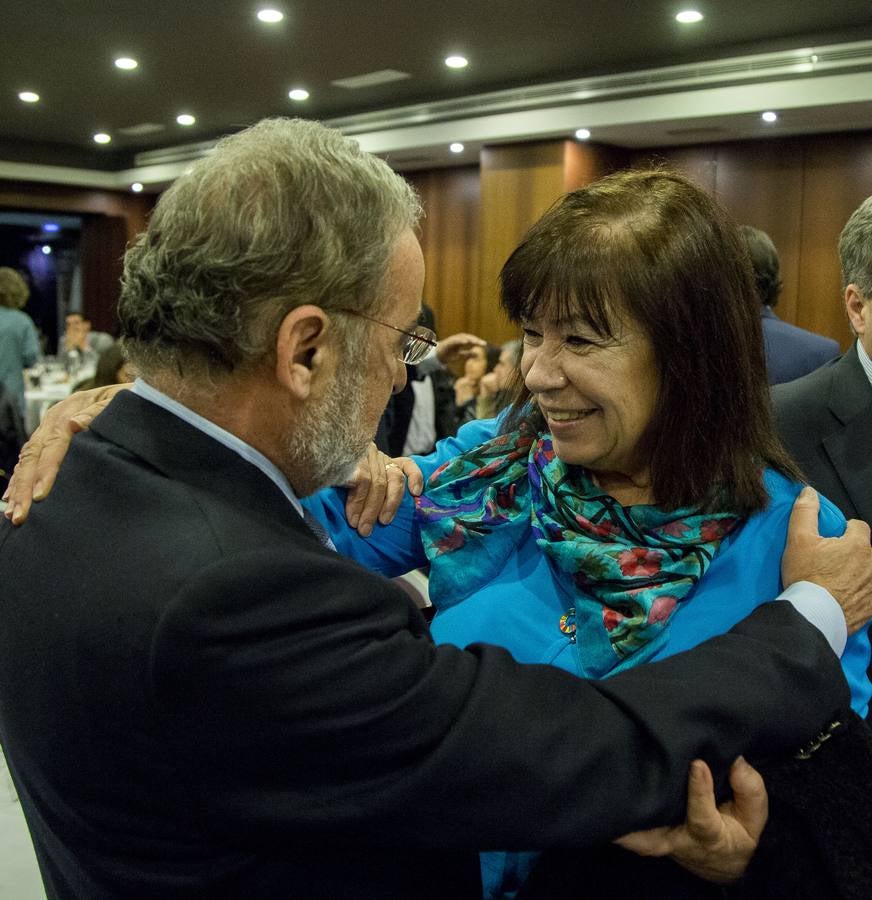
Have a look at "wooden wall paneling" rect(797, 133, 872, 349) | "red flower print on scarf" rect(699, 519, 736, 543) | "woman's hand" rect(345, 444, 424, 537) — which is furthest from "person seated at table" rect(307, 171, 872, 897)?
"wooden wall paneling" rect(797, 133, 872, 349)

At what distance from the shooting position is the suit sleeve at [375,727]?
0.85m

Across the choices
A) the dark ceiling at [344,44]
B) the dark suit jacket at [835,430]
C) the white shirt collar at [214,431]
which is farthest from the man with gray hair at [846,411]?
the dark ceiling at [344,44]

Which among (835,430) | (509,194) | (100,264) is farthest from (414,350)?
(100,264)

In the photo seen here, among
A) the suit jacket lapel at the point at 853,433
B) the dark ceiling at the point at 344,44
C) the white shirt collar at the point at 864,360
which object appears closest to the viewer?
the suit jacket lapel at the point at 853,433

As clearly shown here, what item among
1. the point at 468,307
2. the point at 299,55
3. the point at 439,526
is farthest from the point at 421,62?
the point at 439,526

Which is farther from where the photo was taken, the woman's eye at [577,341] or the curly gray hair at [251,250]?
the woman's eye at [577,341]

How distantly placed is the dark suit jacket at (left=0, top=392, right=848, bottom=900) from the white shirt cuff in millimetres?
203

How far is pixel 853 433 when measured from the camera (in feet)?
6.28

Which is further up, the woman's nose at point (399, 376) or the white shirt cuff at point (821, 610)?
the woman's nose at point (399, 376)

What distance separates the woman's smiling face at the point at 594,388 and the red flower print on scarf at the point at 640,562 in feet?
0.52

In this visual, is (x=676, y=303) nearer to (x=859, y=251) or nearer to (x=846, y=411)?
(x=846, y=411)

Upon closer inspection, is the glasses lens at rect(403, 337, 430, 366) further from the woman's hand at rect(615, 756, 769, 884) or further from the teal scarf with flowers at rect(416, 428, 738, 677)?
the woman's hand at rect(615, 756, 769, 884)

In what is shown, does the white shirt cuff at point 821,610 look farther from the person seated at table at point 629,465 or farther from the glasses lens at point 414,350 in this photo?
the glasses lens at point 414,350

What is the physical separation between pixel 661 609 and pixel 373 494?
1.61ft
